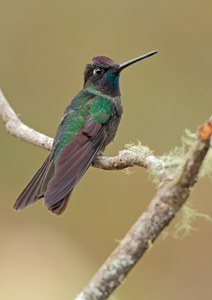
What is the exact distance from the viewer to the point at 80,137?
4.04m

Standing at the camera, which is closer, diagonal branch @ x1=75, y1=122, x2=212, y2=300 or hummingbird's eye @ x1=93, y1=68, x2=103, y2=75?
diagonal branch @ x1=75, y1=122, x2=212, y2=300

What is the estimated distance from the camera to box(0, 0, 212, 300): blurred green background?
18.6 ft

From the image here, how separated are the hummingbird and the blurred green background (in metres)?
1.56

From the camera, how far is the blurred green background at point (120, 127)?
Answer: 5676mm

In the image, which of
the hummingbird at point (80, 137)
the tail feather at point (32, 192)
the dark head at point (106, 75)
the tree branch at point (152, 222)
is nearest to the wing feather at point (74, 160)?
the hummingbird at point (80, 137)

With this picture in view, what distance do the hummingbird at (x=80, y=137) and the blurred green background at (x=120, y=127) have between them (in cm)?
156

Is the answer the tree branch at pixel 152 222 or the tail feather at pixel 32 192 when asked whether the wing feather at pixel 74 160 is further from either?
the tree branch at pixel 152 222

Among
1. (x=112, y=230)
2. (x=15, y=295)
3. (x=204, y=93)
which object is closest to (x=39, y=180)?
(x=15, y=295)

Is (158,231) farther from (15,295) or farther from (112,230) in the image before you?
(112,230)

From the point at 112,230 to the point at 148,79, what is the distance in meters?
1.82

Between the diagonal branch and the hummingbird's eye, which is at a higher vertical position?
the hummingbird's eye

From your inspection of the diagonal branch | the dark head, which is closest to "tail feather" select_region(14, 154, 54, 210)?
the dark head

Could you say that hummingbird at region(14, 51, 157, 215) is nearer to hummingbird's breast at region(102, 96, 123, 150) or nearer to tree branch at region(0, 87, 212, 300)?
hummingbird's breast at region(102, 96, 123, 150)

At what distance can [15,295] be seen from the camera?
515 centimetres
